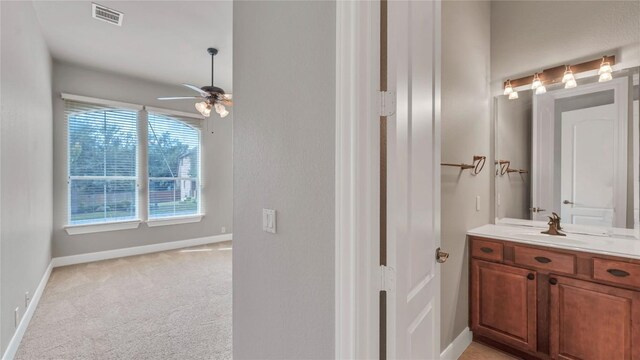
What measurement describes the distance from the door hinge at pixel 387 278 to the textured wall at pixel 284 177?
181 mm

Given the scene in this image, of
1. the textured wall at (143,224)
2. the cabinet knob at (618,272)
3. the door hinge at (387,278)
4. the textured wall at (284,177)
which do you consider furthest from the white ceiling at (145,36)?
the cabinet knob at (618,272)

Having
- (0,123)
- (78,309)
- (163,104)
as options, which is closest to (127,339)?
(78,309)

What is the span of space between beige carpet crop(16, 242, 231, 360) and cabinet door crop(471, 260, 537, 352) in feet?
6.53

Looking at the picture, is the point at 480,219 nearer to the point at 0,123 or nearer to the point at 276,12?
the point at 276,12

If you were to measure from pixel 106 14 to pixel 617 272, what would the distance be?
4740 millimetres

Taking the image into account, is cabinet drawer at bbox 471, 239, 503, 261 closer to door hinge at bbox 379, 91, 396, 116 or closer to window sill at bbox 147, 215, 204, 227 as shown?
door hinge at bbox 379, 91, 396, 116

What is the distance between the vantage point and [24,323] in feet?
8.36

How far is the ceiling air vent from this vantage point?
291 cm

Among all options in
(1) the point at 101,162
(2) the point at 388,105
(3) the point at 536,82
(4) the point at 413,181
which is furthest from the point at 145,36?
(3) the point at 536,82

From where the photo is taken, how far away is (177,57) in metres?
4.10

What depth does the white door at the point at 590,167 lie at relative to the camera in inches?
83.3

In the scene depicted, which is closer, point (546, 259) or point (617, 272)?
point (617, 272)

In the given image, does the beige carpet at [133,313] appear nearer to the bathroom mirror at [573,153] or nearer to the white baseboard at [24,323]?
the white baseboard at [24,323]

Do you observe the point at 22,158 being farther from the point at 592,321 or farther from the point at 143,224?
the point at 592,321
